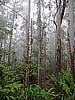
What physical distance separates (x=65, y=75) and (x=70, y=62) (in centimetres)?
99

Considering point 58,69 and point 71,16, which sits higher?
point 71,16

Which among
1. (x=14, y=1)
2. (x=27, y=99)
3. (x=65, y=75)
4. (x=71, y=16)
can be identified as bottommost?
(x=27, y=99)

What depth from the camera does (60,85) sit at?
670cm

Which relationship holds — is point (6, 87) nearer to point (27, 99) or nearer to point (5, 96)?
point (5, 96)

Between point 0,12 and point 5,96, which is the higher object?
point 0,12

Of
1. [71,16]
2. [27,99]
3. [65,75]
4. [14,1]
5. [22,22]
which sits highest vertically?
[14,1]

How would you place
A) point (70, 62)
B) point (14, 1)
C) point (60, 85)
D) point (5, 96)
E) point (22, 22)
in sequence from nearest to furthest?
point (5, 96) < point (60, 85) < point (70, 62) < point (14, 1) < point (22, 22)

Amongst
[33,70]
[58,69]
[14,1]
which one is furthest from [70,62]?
[14,1]

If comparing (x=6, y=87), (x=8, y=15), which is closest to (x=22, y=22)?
(x=8, y=15)

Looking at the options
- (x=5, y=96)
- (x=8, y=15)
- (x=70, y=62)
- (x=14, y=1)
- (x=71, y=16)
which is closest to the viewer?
(x=5, y=96)

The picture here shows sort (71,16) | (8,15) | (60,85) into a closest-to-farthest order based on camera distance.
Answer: (60,85), (71,16), (8,15)

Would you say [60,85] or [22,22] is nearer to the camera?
[60,85]

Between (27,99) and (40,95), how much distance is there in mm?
427

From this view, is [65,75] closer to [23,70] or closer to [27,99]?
[27,99]
